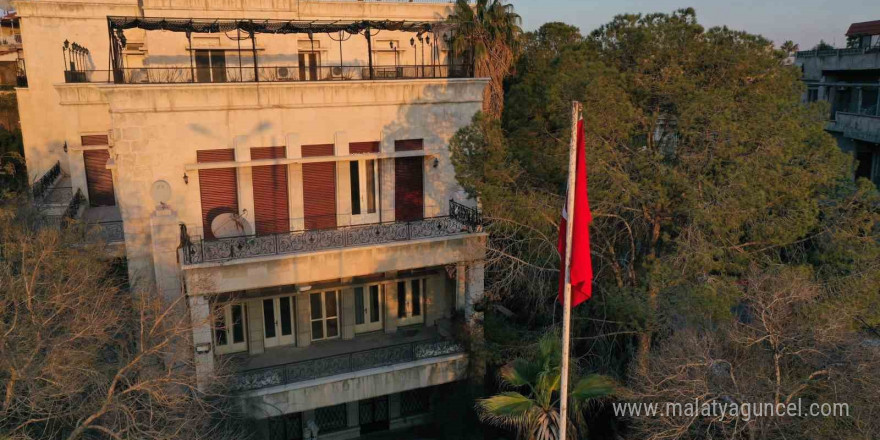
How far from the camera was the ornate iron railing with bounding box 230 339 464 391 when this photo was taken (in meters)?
18.3

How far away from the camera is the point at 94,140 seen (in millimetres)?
22797

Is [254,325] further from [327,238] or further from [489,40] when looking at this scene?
[489,40]

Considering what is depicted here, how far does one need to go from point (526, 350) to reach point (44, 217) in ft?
51.0

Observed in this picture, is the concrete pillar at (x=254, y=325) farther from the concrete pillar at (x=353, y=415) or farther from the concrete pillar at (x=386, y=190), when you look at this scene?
the concrete pillar at (x=386, y=190)

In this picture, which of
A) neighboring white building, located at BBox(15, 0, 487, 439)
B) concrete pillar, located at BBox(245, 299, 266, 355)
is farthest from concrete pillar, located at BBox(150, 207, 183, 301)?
concrete pillar, located at BBox(245, 299, 266, 355)

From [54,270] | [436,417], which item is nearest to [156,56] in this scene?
[54,270]

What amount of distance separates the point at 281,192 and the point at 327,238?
2.19 metres

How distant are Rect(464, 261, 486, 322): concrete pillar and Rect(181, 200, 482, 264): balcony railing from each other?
143 centimetres

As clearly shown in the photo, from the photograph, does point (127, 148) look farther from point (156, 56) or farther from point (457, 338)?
point (457, 338)

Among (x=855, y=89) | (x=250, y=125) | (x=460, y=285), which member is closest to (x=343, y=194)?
(x=250, y=125)

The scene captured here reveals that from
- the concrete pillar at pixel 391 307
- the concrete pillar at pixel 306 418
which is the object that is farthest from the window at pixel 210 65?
the concrete pillar at pixel 306 418

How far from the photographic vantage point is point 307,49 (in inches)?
944

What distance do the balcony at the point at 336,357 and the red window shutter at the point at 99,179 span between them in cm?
826

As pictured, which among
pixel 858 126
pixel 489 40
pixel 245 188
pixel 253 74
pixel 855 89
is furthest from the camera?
pixel 855 89
